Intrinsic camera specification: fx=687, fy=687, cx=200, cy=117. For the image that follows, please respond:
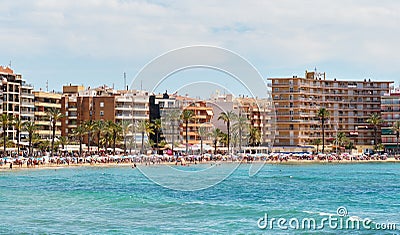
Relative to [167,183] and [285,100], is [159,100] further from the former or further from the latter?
[167,183]

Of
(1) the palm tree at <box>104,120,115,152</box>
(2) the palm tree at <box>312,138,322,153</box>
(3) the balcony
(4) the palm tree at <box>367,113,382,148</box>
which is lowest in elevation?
(2) the palm tree at <box>312,138,322,153</box>

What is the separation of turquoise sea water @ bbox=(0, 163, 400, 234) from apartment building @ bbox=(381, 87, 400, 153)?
66.1m

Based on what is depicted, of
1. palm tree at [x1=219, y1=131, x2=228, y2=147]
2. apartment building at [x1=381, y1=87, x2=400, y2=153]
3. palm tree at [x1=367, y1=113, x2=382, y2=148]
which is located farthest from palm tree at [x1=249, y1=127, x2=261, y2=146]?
apartment building at [x1=381, y1=87, x2=400, y2=153]

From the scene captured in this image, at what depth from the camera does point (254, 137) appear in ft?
364

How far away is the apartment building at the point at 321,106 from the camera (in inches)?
5012

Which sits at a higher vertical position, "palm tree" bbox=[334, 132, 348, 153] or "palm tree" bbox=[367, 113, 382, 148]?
"palm tree" bbox=[367, 113, 382, 148]

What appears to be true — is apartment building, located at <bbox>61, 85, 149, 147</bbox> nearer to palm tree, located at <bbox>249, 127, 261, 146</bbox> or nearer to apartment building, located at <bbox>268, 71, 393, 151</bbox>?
palm tree, located at <bbox>249, 127, 261, 146</bbox>

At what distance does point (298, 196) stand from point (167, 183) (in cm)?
1587

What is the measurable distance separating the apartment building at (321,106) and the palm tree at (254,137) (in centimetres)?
1218

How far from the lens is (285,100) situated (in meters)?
128

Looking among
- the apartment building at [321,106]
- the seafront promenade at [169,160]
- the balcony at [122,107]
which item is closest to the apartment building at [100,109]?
the balcony at [122,107]

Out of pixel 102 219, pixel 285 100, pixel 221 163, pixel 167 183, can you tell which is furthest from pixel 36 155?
pixel 102 219

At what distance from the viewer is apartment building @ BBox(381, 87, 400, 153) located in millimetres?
125500

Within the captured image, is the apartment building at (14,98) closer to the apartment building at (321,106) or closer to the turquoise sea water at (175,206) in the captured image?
the turquoise sea water at (175,206)
